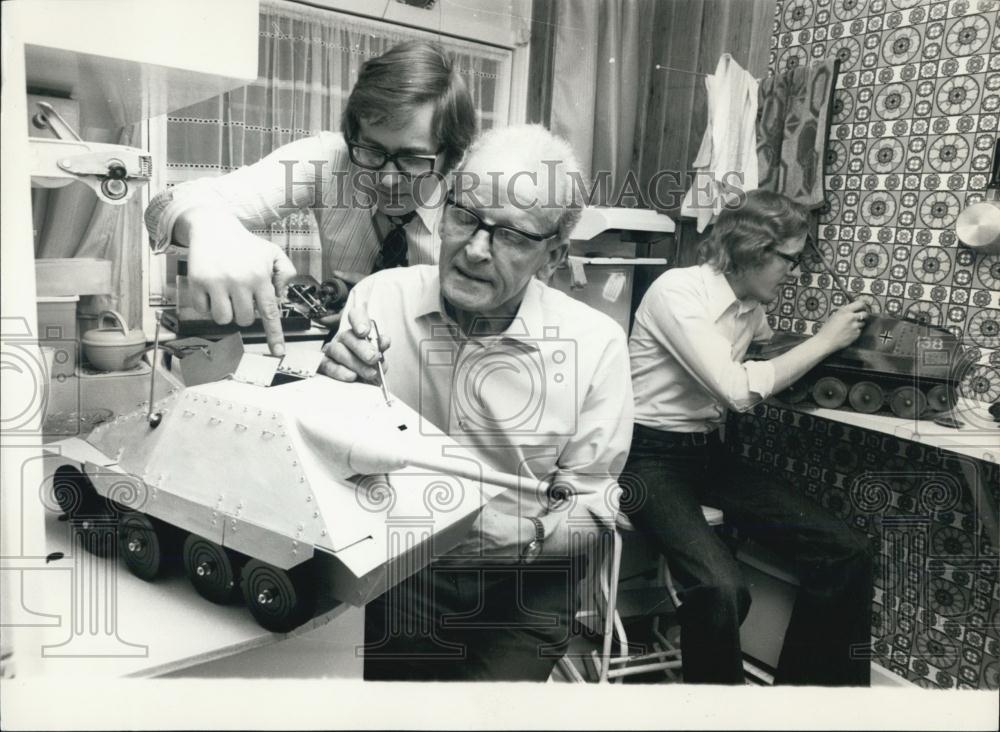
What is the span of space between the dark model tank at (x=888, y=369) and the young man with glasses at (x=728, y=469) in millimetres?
29

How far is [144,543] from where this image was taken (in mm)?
1169

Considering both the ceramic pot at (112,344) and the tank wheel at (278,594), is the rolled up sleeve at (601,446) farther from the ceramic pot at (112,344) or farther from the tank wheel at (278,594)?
the ceramic pot at (112,344)

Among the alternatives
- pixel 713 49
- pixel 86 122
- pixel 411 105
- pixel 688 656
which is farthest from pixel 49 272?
pixel 688 656

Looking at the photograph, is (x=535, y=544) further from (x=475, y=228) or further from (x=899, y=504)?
(x=899, y=504)

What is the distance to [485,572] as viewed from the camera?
1.30 metres

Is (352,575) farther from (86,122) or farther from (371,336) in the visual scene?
(86,122)

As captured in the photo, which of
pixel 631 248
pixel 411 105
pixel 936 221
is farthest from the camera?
pixel 936 221

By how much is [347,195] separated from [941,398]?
1209 mm

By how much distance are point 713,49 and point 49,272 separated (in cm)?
120

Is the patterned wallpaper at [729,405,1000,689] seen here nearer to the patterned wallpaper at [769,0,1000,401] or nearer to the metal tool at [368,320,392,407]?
the patterned wallpaper at [769,0,1000,401]

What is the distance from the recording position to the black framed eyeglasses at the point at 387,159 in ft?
3.99

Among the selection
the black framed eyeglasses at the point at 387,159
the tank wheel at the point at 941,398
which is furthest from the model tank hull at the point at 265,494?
the tank wheel at the point at 941,398

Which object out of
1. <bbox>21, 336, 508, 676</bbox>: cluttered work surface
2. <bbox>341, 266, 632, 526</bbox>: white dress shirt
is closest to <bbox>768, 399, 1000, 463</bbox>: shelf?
<bbox>341, 266, 632, 526</bbox>: white dress shirt

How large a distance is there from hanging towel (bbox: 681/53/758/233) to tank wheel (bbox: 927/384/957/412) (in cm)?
55
